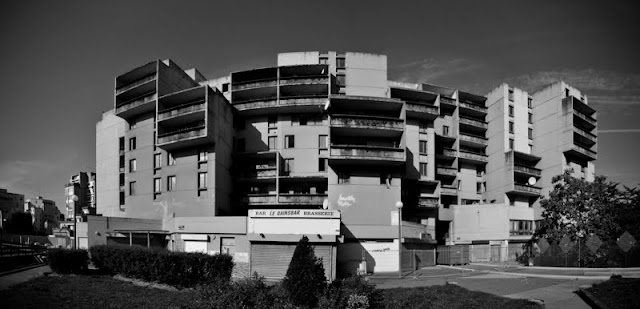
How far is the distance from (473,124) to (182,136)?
41845 millimetres

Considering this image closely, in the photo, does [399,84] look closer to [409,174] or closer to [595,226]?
[409,174]

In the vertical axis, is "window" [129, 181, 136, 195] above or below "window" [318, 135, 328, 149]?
below

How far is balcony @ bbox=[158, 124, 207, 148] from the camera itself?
143ft

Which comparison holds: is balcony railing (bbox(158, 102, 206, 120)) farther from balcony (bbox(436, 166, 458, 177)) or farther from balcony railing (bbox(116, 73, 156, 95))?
balcony (bbox(436, 166, 458, 177))

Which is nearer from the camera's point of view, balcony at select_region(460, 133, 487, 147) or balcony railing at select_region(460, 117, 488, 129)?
balcony at select_region(460, 133, 487, 147)

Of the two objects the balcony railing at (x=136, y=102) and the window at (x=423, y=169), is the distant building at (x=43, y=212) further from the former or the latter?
the window at (x=423, y=169)

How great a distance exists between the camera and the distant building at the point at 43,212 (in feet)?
477

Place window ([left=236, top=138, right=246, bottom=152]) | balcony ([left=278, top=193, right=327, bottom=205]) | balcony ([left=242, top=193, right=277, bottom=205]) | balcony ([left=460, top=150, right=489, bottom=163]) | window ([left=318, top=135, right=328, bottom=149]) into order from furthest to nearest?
balcony ([left=460, top=150, right=489, bottom=163]), window ([left=236, top=138, right=246, bottom=152]), window ([left=318, top=135, right=328, bottom=149]), balcony ([left=242, top=193, right=277, bottom=205]), balcony ([left=278, top=193, right=327, bottom=205])

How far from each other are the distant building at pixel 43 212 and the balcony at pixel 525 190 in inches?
5983

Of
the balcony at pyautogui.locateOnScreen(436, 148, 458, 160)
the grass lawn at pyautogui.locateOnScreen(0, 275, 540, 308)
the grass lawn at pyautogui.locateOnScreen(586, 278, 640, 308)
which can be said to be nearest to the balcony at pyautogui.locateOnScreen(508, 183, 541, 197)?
the balcony at pyautogui.locateOnScreen(436, 148, 458, 160)

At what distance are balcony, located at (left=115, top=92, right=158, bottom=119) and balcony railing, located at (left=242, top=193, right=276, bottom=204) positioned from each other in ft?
53.6

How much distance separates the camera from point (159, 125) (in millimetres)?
47281

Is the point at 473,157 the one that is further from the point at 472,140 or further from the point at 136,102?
the point at 136,102

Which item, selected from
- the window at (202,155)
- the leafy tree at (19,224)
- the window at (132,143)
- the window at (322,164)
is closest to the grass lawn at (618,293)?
the window at (322,164)
